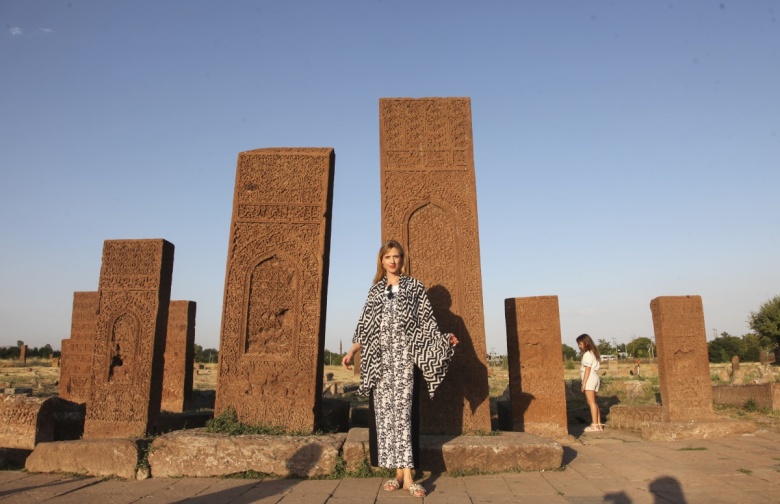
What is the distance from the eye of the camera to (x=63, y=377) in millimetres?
10680

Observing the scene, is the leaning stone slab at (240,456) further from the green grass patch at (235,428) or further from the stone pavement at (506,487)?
the green grass patch at (235,428)

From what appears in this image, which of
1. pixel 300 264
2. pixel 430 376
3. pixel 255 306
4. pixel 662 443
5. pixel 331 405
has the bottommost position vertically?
pixel 662 443

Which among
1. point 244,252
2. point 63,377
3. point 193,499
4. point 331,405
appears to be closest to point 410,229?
point 244,252

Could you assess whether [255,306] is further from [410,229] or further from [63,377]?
[63,377]

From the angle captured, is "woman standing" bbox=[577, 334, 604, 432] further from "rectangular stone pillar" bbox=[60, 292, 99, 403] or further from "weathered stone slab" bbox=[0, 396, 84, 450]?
"rectangular stone pillar" bbox=[60, 292, 99, 403]

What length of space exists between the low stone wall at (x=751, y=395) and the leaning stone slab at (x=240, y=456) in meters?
7.32

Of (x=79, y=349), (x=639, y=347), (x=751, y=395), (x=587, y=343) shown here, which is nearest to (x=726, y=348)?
(x=639, y=347)

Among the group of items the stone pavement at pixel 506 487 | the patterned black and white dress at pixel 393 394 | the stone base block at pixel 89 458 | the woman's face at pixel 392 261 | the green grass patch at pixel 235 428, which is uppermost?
the woman's face at pixel 392 261

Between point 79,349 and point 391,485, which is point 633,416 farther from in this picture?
point 79,349

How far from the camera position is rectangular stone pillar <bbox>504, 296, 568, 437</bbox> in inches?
259

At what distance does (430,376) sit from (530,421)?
124 inches

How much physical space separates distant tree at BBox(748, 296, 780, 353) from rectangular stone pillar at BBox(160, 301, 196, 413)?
3026 cm

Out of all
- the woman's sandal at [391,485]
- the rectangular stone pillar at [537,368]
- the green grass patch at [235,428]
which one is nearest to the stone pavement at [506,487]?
the woman's sandal at [391,485]

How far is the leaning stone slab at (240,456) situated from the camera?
167 inches
